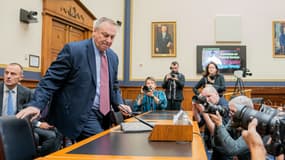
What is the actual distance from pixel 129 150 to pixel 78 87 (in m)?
0.91

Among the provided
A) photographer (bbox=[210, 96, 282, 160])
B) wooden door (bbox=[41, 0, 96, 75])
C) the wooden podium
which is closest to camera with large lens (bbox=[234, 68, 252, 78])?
wooden door (bbox=[41, 0, 96, 75])

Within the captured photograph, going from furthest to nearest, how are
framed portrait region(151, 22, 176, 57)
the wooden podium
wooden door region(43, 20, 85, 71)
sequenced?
framed portrait region(151, 22, 176, 57)
wooden door region(43, 20, 85, 71)
the wooden podium

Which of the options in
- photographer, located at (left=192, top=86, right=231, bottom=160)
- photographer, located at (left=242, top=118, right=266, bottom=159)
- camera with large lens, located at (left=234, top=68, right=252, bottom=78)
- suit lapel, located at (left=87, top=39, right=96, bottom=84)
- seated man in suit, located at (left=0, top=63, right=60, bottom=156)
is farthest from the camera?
camera with large lens, located at (left=234, top=68, right=252, bottom=78)

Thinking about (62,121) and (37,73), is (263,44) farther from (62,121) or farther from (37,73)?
(62,121)

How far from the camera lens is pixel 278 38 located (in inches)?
319

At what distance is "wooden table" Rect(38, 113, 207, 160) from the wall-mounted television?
660 centimetres

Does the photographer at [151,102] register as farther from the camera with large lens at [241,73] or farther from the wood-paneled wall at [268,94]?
the wood-paneled wall at [268,94]

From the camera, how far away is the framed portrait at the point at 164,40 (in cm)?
827

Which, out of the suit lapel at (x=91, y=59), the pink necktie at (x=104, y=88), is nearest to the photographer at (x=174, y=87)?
the pink necktie at (x=104, y=88)

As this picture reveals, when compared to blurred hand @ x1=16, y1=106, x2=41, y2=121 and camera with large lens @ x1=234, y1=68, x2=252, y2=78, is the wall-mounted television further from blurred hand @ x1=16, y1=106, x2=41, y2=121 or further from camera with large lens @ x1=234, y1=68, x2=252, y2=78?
blurred hand @ x1=16, y1=106, x2=41, y2=121

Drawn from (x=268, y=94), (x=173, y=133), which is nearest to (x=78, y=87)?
(x=173, y=133)

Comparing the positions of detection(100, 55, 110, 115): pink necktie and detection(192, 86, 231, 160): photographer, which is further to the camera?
detection(192, 86, 231, 160): photographer

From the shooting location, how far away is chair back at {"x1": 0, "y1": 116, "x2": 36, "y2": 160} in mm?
1589

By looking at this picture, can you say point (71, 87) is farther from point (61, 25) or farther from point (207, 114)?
point (61, 25)
